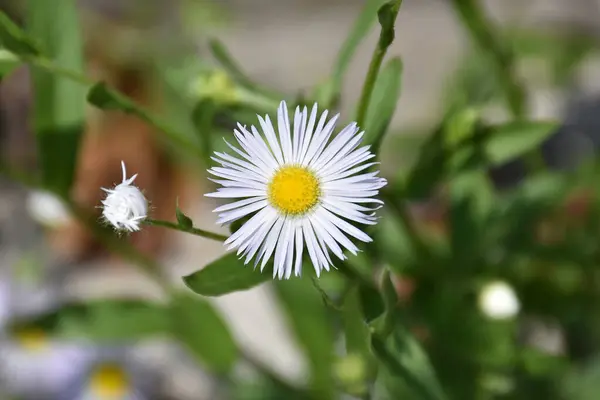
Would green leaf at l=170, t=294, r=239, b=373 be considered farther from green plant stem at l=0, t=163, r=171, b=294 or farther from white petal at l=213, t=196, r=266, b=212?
white petal at l=213, t=196, r=266, b=212

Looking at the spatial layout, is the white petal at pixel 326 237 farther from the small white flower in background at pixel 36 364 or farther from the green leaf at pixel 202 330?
the small white flower in background at pixel 36 364

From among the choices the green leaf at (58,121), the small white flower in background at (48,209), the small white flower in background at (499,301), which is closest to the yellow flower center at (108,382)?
the small white flower in background at (48,209)

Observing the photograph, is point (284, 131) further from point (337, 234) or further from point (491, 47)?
point (491, 47)

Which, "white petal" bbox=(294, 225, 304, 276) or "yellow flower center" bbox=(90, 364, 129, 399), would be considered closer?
"white petal" bbox=(294, 225, 304, 276)

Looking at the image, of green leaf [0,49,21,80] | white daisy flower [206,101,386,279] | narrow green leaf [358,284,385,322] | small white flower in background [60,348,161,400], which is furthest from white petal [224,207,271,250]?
small white flower in background [60,348,161,400]

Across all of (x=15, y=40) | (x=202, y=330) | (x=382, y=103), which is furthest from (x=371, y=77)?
(x=202, y=330)

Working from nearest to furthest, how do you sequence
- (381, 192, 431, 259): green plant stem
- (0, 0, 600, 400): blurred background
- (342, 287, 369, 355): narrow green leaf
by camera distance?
(342, 287, 369, 355): narrow green leaf < (381, 192, 431, 259): green plant stem < (0, 0, 600, 400): blurred background
